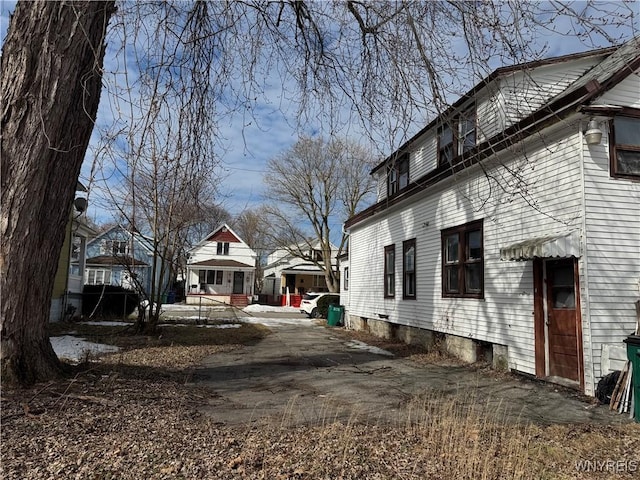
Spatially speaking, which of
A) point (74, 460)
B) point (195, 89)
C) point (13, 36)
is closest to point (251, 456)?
point (74, 460)

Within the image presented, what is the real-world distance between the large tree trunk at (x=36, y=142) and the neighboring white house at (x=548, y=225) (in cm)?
405

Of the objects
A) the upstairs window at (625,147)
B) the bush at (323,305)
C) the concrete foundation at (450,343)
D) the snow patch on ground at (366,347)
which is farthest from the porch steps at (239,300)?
the upstairs window at (625,147)

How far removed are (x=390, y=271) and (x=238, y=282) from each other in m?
26.4

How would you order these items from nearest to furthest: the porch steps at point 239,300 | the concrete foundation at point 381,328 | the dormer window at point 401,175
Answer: the concrete foundation at point 381,328
the dormer window at point 401,175
the porch steps at point 239,300

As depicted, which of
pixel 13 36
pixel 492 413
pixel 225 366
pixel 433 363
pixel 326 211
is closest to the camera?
pixel 13 36

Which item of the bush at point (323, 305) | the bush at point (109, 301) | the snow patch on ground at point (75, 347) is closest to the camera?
the snow patch on ground at point (75, 347)

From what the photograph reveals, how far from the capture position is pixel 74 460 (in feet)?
11.7

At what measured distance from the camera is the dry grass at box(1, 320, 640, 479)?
3.57 meters

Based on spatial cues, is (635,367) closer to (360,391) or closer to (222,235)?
(360,391)

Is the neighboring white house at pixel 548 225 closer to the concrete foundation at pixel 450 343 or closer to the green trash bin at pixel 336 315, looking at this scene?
the concrete foundation at pixel 450 343

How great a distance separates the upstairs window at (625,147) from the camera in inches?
281

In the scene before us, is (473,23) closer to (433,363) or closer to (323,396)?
(323,396)

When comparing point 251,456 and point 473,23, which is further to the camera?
point 473,23

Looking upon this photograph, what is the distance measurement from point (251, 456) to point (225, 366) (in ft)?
18.5
